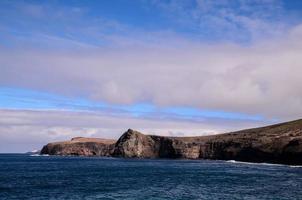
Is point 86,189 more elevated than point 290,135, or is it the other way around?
point 290,135

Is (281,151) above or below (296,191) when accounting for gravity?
above

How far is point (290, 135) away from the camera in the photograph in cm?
19962

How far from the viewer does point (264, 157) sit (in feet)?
645

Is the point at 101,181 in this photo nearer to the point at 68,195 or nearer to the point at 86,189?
the point at 86,189

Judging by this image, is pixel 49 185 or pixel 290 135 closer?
pixel 49 185

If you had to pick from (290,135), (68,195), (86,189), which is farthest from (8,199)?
(290,135)

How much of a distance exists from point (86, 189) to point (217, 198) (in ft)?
81.1

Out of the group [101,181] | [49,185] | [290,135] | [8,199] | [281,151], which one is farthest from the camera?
[290,135]

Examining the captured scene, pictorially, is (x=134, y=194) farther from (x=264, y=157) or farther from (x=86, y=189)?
(x=264, y=157)

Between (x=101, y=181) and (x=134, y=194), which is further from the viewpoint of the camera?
(x=101, y=181)

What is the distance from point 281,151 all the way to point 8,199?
13647 centimetres

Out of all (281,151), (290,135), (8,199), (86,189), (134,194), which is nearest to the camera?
(8,199)

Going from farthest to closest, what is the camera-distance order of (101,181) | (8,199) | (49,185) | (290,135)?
1. (290,135)
2. (101,181)
3. (49,185)
4. (8,199)

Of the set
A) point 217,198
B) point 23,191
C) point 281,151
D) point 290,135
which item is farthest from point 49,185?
point 290,135
